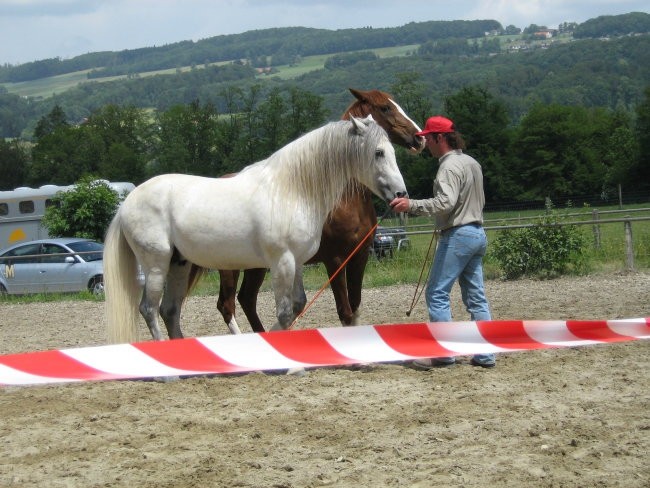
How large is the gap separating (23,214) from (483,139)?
25.2 meters

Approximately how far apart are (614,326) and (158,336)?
365 centimetres

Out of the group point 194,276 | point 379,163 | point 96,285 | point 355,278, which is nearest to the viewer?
point 379,163

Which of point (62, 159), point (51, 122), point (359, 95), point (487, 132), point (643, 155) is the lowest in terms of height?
point (643, 155)

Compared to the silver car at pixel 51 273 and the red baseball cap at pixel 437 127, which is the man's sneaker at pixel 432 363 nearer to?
the red baseball cap at pixel 437 127

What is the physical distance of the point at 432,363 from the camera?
6.88 metres

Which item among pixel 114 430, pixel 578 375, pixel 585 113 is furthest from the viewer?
pixel 585 113

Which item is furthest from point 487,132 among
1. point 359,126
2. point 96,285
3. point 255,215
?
point 255,215

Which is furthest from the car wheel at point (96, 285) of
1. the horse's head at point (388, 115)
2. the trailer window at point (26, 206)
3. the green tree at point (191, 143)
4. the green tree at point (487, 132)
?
the green tree at point (191, 143)

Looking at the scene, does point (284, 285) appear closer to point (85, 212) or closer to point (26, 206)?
point (85, 212)

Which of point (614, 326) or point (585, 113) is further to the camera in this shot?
point (585, 113)

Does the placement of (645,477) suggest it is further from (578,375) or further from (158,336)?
(158,336)

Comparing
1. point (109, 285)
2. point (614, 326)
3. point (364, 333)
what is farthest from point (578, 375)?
point (109, 285)

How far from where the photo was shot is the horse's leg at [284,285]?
22.5ft

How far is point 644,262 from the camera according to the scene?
1528 cm
